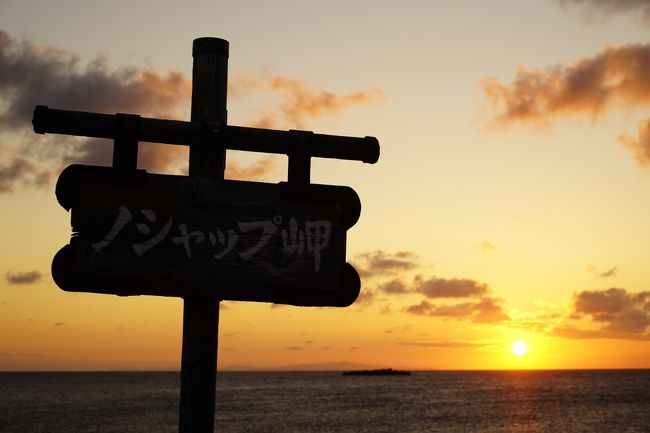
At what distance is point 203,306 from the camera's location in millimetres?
4168

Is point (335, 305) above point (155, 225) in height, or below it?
below

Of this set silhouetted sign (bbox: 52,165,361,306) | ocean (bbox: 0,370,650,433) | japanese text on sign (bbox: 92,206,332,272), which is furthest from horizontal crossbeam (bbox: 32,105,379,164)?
ocean (bbox: 0,370,650,433)

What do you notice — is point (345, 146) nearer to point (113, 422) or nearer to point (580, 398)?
point (113, 422)

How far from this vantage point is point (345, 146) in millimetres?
4516

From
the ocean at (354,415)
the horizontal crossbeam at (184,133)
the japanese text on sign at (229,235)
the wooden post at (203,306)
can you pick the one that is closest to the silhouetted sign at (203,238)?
the japanese text on sign at (229,235)

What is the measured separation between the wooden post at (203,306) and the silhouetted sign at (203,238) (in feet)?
0.54

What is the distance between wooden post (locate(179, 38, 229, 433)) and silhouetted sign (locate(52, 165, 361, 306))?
166 millimetres

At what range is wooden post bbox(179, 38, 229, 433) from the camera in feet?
13.5

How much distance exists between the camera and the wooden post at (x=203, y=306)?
4.12 m

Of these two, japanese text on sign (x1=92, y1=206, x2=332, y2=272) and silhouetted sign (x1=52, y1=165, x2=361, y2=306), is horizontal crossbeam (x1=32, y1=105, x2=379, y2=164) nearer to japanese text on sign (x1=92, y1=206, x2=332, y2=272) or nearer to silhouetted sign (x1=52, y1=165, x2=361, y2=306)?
silhouetted sign (x1=52, y1=165, x2=361, y2=306)

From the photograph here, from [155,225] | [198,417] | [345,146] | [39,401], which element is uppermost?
[345,146]

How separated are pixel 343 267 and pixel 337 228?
23cm

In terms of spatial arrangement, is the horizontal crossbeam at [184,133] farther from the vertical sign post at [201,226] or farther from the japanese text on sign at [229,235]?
the japanese text on sign at [229,235]

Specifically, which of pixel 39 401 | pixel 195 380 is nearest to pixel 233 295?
pixel 195 380
